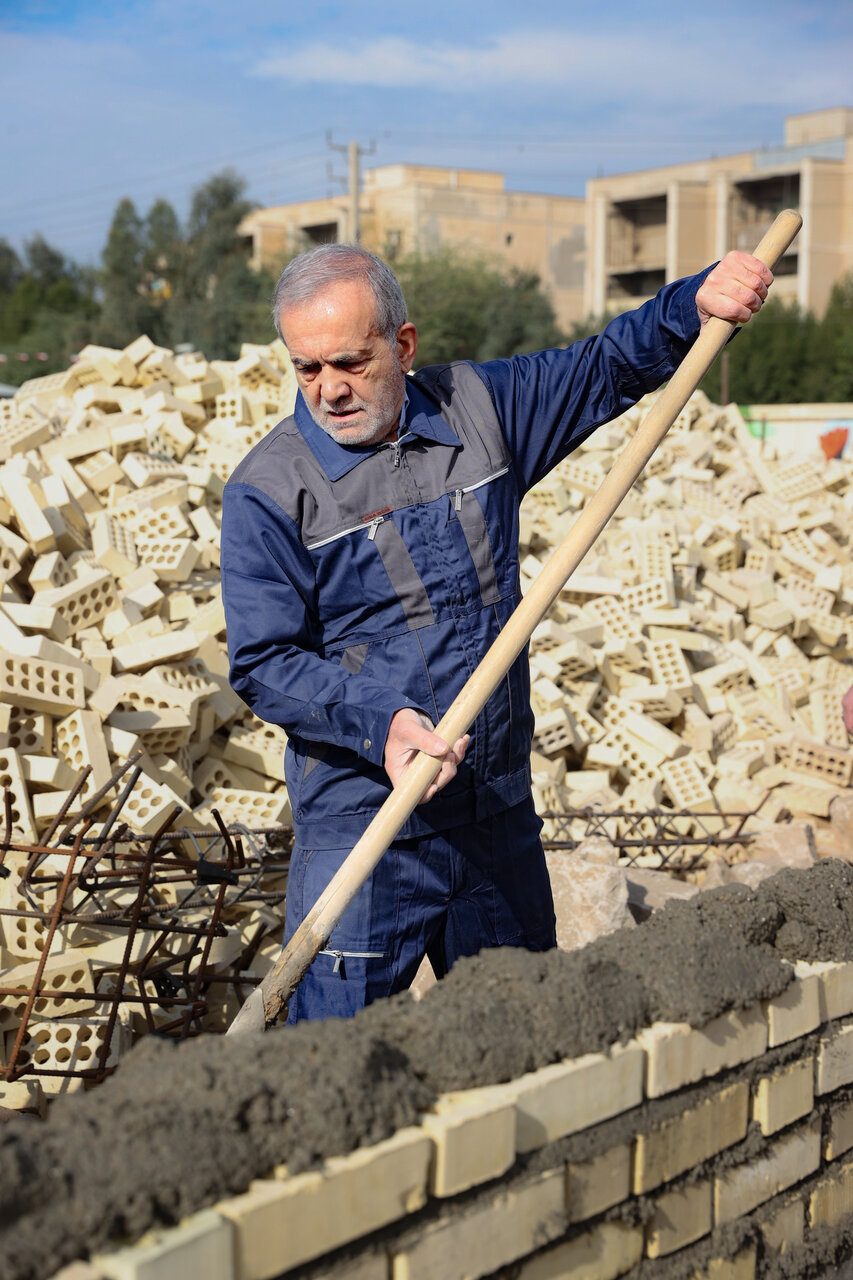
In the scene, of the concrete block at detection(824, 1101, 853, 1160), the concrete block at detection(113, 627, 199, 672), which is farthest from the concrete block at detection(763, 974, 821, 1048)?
the concrete block at detection(113, 627, 199, 672)

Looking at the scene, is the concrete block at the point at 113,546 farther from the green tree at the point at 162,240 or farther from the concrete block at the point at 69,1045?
the green tree at the point at 162,240

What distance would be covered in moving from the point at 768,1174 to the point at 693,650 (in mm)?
6254

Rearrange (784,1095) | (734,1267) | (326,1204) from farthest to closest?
1. (784,1095)
2. (734,1267)
3. (326,1204)

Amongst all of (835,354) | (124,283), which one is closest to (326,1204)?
(835,354)

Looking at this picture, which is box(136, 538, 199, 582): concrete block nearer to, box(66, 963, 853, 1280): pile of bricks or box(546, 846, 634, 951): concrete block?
box(546, 846, 634, 951): concrete block

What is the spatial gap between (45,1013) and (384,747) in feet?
7.30

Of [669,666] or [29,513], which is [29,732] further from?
[669,666]

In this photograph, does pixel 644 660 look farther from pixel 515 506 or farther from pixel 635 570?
pixel 515 506

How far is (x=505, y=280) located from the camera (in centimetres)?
4725

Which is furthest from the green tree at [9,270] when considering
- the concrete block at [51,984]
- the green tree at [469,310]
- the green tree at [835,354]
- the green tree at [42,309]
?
the concrete block at [51,984]

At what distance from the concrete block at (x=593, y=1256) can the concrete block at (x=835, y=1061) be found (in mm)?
626

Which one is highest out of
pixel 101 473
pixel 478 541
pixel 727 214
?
pixel 727 214

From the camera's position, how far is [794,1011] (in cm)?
254

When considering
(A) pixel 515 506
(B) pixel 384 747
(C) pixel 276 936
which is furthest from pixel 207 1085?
(C) pixel 276 936
